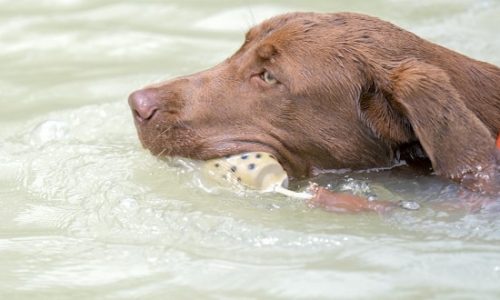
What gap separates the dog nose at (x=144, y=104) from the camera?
232 inches

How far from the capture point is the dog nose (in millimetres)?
5887

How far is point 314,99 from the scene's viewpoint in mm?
5848

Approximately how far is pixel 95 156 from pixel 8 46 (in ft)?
8.34

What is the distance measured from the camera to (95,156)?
666cm

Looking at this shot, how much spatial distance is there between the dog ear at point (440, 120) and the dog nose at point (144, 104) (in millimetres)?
1168

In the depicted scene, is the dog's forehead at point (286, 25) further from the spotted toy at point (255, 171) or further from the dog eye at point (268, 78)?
the spotted toy at point (255, 171)

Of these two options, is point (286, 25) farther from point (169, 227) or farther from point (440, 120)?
point (169, 227)

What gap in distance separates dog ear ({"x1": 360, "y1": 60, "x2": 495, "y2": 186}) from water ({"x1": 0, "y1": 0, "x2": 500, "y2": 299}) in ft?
0.73

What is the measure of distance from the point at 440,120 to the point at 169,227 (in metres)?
1.37

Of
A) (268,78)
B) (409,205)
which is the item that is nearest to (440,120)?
(409,205)

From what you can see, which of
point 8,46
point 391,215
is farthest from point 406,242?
point 8,46

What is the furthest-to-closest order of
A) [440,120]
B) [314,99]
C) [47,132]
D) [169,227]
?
[47,132] < [314,99] < [169,227] < [440,120]

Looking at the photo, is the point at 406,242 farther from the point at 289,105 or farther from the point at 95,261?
the point at 95,261

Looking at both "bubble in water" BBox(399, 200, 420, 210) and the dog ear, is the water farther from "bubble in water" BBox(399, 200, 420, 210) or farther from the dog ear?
the dog ear
